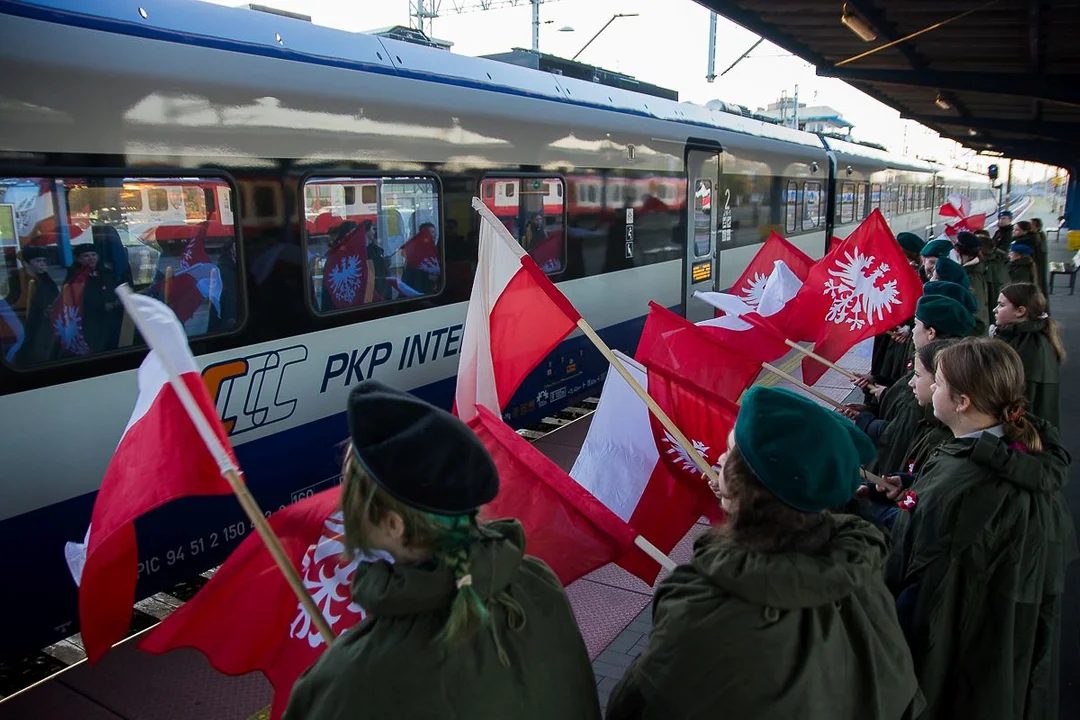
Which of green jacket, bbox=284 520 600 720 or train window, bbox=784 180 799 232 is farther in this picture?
train window, bbox=784 180 799 232

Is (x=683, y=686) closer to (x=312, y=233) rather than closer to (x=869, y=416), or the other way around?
(x=869, y=416)

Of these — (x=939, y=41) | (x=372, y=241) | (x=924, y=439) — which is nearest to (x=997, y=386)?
(x=924, y=439)

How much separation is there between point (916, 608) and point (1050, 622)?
522mm

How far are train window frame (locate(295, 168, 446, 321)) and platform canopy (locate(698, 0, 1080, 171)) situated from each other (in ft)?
13.1

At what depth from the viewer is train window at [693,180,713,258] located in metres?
9.61

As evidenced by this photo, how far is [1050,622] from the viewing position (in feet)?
8.77

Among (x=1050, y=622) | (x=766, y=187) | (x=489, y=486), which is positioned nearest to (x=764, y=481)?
(x=489, y=486)

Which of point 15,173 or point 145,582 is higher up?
point 15,173

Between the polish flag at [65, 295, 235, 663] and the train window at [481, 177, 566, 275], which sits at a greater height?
the train window at [481, 177, 566, 275]

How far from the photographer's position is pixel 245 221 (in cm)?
431

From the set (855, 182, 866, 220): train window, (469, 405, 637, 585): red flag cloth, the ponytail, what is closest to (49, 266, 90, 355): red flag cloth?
(469, 405, 637, 585): red flag cloth

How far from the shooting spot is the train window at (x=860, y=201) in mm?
16734

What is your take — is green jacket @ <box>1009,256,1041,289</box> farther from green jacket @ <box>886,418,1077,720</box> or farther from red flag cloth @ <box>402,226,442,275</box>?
green jacket @ <box>886,418,1077,720</box>

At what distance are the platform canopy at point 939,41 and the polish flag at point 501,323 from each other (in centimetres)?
529
